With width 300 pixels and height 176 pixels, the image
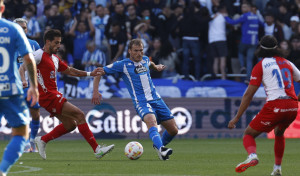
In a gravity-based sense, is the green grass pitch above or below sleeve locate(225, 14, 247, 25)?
below

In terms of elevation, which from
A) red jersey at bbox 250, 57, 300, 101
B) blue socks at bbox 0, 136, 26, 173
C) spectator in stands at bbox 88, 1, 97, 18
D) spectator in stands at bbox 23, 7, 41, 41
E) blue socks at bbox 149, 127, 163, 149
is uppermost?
red jersey at bbox 250, 57, 300, 101

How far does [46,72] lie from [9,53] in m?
4.55

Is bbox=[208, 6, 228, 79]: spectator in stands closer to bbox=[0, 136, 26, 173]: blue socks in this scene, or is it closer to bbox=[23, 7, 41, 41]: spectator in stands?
bbox=[23, 7, 41, 41]: spectator in stands

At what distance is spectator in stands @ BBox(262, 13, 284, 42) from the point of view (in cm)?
2038

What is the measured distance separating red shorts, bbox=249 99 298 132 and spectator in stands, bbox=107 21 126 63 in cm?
1201

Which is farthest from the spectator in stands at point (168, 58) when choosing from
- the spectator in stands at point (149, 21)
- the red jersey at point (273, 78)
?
the red jersey at point (273, 78)

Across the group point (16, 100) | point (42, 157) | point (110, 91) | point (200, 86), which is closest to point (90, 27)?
point (110, 91)

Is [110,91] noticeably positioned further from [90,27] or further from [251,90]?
[251,90]

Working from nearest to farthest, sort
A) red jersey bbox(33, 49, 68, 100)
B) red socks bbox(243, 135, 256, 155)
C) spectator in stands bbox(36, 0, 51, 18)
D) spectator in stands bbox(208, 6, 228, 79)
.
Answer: red socks bbox(243, 135, 256, 155), red jersey bbox(33, 49, 68, 100), spectator in stands bbox(208, 6, 228, 79), spectator in stands bbox(36, 0, 51, 18)

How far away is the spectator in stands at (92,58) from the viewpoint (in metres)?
20.9

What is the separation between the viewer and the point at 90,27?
21672 millimetres

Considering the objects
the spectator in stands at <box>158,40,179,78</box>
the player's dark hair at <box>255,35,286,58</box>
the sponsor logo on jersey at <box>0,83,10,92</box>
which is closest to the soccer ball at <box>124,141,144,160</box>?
the player's dark hair at <box>255,35,286,58</box>

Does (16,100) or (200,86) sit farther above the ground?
(16,100)

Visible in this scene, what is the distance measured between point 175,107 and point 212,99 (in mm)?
1093
